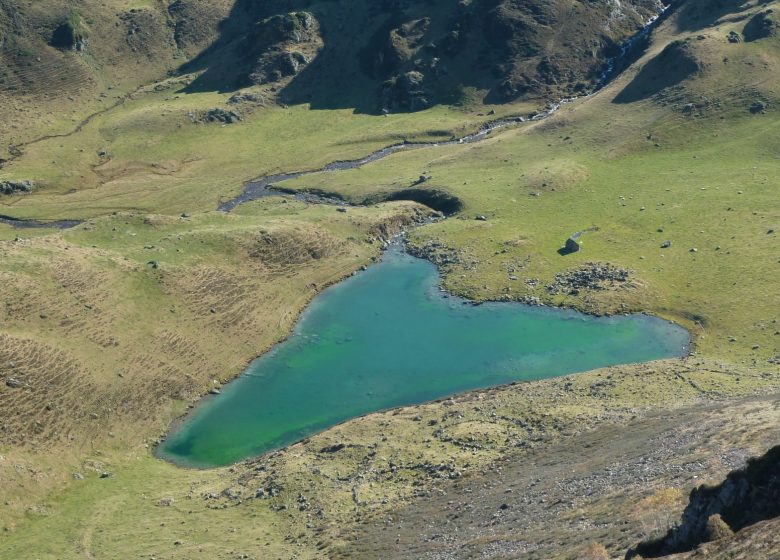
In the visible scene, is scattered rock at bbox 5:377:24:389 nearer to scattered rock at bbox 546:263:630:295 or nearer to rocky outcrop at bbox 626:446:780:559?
rocky outcrop at bbox 626:446:780:559

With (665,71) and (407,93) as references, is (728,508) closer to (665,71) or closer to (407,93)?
(665,71)

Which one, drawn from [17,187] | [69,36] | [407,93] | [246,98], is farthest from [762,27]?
[69,36]

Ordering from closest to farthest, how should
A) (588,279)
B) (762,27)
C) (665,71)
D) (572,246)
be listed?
(588,279) → (572,246) → (665,71) → (762,27)

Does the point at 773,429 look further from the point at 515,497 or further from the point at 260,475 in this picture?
the point at 260,475

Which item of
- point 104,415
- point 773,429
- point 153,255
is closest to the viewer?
point 773,429

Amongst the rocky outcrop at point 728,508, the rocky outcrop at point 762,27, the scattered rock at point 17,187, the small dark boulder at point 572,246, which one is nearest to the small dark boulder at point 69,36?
the scattered rock at point 17,187

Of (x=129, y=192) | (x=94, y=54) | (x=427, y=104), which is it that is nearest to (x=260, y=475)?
(x=129, y=192)
